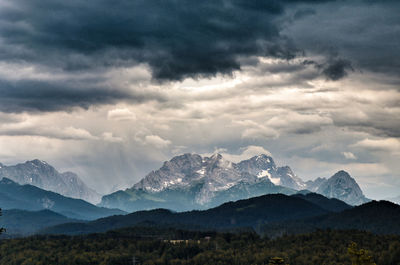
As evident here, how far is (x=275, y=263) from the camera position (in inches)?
7549

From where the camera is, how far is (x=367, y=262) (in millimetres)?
189375

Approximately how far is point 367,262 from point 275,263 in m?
32.2
